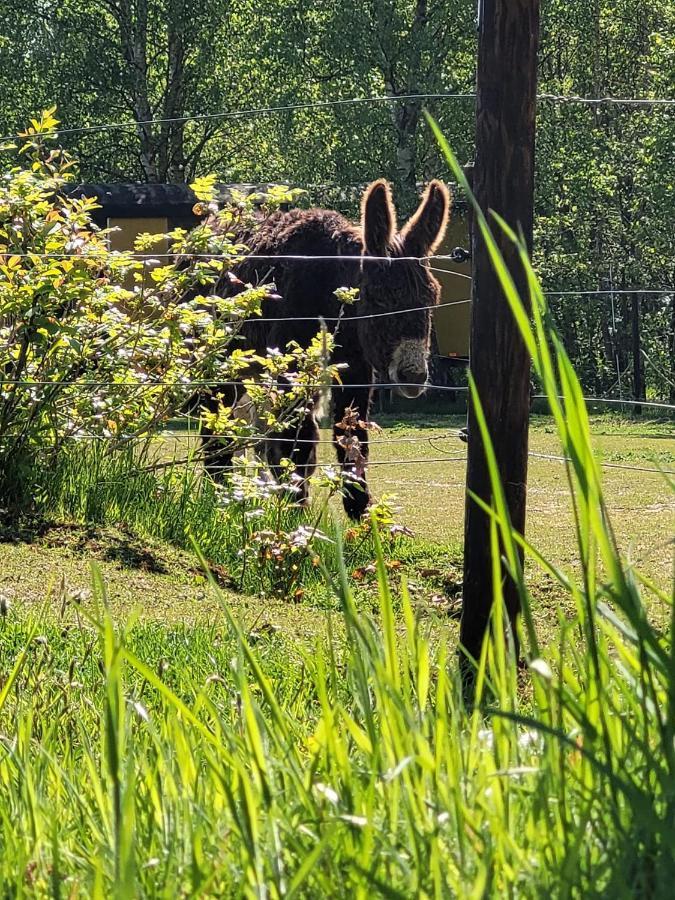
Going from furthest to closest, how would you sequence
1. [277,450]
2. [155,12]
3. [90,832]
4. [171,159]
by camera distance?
[171,159] → [155,12] → [277,450] → [90,832]

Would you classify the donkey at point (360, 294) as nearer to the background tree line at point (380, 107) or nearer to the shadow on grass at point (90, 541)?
the shadow on grass at point (90, 541)

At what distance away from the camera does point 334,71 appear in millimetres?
28766

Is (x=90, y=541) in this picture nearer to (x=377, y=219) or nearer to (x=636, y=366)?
(x=377, y=219)

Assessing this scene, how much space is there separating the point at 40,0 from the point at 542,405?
2095cm

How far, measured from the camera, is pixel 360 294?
789 centimetres

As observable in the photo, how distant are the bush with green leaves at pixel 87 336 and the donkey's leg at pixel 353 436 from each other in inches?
14.4

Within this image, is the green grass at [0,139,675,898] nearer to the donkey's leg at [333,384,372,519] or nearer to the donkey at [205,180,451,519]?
the donkey's leg at [333,384,372,519]

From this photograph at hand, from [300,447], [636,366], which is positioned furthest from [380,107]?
[300,447]

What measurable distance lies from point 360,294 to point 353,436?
4.09 ft

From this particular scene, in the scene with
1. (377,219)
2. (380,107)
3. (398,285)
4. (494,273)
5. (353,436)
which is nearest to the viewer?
(494,273)

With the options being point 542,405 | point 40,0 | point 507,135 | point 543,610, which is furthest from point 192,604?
point 40,0

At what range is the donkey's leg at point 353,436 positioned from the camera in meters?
6.93

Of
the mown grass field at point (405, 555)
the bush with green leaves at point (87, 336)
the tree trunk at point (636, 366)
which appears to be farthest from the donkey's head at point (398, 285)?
the tree trunk at point (636, 366)

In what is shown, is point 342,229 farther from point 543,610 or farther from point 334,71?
point 334,71
